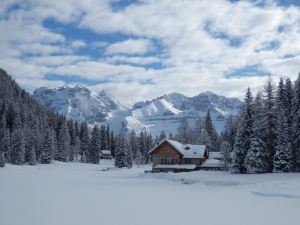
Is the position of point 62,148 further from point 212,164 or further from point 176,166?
point 212,164

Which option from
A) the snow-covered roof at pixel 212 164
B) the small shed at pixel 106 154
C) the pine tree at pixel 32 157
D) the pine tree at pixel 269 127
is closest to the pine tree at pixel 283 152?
the pine tree at pixel 269 127

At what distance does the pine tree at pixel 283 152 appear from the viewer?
5139 centimetres

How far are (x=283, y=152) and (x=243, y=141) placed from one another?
7.20 meters

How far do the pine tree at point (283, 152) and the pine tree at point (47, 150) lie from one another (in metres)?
75.0

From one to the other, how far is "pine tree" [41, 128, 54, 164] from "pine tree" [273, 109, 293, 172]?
7502cm

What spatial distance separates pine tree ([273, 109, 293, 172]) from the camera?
51.4m

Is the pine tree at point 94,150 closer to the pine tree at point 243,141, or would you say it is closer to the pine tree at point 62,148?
the pine tree at point 62,148

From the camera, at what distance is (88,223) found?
19.6 m

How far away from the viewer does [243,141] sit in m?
57.8

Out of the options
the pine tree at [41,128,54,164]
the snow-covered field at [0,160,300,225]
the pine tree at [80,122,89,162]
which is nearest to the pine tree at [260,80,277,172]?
the snow-covered field at [0,160,300,225]

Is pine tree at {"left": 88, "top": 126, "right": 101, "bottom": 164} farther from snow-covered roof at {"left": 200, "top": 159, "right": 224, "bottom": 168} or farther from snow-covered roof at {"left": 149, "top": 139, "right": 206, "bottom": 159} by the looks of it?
snow-covered roof at {"left": 200, "top": 159, "right": 224, "bottom": 168}

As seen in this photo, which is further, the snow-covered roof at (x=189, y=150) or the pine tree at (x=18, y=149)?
the pine tree at (x=18, y=149)

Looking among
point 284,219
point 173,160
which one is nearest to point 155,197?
point 284,219

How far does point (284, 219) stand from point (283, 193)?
1224 centimetres
